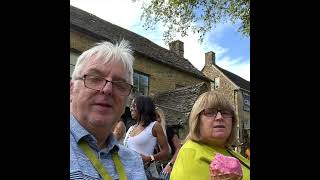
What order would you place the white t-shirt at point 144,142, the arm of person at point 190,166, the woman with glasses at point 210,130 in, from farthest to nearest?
the white t-shirt at point 144,142, the woman with glasses at point 210,130, the arm of person at point 190,166

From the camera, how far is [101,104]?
67.8 inches

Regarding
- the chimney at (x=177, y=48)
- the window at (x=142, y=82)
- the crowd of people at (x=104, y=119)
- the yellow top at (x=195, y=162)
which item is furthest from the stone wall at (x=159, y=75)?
the crowd of people at (x=104, y=119)

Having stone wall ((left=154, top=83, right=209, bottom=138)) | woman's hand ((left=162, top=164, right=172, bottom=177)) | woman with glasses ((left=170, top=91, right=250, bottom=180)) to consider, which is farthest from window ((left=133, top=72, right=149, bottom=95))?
woman with glasses ((left=170, top=91, right=250, bottom=180))

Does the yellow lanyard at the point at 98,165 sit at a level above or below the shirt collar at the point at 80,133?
below

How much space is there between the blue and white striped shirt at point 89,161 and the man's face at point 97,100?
0.05 meters

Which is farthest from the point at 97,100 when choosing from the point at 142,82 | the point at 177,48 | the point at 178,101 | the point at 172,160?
the point at 177,48

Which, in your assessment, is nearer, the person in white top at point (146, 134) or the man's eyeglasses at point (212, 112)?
the man's eyeglasses at point (212, 112)

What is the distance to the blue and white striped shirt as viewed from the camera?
1.53 metres

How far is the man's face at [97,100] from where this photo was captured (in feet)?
5.65

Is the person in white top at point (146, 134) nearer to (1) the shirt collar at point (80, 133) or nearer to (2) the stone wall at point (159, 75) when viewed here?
(1) the shirt collar at point (80, 133)

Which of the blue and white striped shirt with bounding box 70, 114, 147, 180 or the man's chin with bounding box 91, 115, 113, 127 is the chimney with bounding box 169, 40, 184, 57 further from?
the man's chin with bounding box 91, 115, 113, 127
